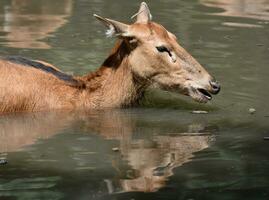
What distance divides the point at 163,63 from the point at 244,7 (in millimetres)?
8940

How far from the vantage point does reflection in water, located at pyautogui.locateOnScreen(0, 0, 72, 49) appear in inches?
585

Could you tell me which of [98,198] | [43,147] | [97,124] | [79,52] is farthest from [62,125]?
[79,52]

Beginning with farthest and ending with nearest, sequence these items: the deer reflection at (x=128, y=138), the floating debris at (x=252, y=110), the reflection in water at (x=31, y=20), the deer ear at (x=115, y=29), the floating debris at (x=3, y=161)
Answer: the reflection in water at (x=31, y=20) < the floating debris at (x=252, y=110) < the deer ear at (x=115, y=29) < the floating debris at (x=3, y=161) < the deer reflection at (x=128, y=138)

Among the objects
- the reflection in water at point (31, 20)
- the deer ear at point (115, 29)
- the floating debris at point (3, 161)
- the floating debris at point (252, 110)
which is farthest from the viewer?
the reflection in water at point (31, 20)

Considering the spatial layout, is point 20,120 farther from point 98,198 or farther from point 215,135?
point 98,198

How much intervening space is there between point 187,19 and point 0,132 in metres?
8.85

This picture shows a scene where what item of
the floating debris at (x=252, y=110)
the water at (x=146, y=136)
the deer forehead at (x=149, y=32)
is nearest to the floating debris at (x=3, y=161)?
the water at (x=146, y=136)

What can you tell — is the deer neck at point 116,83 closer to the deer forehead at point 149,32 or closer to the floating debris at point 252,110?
the deer forehead at point 149,32

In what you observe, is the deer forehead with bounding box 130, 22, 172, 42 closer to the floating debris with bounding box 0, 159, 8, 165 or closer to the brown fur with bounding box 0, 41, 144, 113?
the brown fur with bounding box 0, 41, 144, 113

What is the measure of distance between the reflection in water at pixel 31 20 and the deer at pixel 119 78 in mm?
3509

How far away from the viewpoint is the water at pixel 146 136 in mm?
7688

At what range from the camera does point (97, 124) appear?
10188 mm

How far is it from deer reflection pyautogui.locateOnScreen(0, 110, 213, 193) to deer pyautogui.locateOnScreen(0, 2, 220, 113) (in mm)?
201

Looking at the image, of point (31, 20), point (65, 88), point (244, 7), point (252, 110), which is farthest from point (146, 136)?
point (244, 7)
